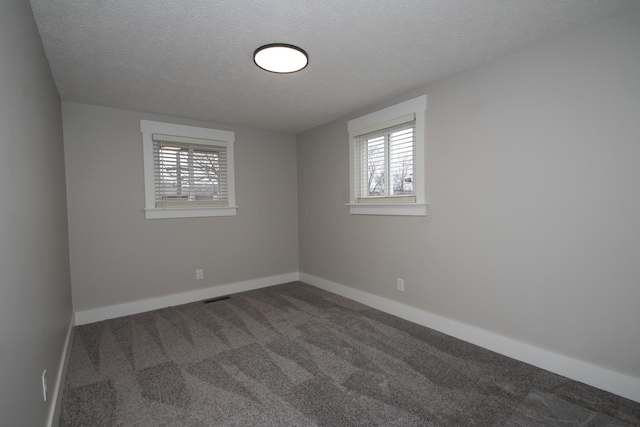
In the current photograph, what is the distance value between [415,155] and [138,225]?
127 inches

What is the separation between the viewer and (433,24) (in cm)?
196

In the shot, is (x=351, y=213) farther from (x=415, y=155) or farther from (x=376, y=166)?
(x=415, y=155)

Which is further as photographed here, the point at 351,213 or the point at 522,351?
the point at 351,213

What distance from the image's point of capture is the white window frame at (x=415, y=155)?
2.98m

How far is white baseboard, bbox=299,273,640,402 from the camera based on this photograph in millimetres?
1931

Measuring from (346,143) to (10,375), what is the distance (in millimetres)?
3503

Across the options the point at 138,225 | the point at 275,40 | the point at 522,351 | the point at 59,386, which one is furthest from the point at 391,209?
the point at 59,386

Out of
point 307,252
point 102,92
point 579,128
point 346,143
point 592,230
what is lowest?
point 307,252

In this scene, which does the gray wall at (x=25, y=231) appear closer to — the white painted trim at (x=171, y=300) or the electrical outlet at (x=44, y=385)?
the electrical outlet at (x=44, y=385)

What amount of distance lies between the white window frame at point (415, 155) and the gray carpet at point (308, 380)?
1187 millimetres

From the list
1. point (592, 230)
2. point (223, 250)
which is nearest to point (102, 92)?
point (223, 250)

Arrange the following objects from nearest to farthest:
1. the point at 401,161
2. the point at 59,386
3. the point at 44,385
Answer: the point at 44,385 < the point at 59,386 < the point at 401,161

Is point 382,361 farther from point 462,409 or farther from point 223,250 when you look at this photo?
point 223,250

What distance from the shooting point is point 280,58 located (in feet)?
7.31
